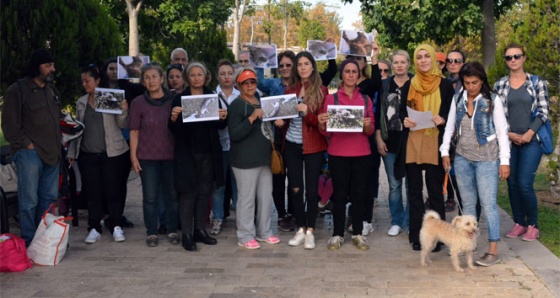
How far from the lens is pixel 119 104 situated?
769cm

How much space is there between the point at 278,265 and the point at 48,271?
2.20m

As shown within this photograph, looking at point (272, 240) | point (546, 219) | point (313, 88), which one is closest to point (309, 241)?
point (272, 240)

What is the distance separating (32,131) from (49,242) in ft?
3.70

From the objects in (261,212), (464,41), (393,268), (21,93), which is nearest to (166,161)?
(261,212)

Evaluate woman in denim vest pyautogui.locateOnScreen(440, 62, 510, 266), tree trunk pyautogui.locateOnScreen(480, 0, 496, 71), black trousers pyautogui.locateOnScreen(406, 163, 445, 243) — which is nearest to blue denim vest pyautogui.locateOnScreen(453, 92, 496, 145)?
woman in denim vest pyautogui.locateOnScreen(440, 62, 510, 266)

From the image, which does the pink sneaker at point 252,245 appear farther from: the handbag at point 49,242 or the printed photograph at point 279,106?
the handbag at point 49,242

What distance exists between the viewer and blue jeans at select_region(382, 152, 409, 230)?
806 centimetres

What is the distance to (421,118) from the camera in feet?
23.4

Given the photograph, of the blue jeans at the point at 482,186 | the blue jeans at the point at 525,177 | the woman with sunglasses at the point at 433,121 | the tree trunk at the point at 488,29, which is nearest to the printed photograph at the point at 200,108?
the woman with sunglasses at the point at 433,121

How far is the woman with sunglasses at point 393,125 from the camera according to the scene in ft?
24.7

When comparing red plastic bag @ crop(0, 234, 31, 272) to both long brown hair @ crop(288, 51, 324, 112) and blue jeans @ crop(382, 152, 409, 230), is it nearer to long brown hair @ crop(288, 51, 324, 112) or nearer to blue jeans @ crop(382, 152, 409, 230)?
long brown hair @ crop(288, 51, 324, 112)

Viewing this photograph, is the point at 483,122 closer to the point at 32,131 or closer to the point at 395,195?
the point at 395,195

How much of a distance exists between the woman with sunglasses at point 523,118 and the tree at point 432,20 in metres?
11.1

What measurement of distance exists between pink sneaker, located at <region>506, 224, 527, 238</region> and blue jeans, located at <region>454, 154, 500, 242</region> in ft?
3.76
